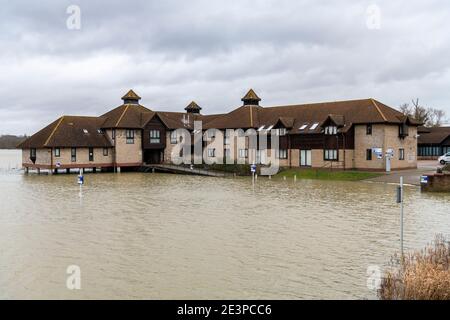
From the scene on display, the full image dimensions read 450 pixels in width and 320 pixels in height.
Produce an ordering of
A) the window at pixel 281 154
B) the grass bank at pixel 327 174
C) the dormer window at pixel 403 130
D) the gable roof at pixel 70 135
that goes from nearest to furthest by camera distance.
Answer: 1. the grass bank at pixel 327 174
2. the dormer window at pixel 403 130
3. the window at pixel 281 154
4. the gable roof at pixel 70 135

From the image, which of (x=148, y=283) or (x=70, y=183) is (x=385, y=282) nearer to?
(x=148, y=283)

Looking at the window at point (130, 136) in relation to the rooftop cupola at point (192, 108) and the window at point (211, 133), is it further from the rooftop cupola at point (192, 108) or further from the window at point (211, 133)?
the rooftop cupola at point (192, 108)

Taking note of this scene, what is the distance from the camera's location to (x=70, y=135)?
60688 millimetres

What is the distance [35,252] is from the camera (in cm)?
1816

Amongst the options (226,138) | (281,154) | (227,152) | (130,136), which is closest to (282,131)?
(281,154)

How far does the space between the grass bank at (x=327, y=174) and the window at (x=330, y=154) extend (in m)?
1.58

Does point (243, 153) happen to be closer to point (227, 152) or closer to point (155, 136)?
point (227, 152)

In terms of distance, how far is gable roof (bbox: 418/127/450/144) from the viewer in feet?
236

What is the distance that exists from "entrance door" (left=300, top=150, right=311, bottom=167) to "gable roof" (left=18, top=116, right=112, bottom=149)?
23326 mm

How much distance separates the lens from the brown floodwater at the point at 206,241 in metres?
14.2

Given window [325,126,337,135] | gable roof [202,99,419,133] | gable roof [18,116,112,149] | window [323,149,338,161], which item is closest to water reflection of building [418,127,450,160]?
gable roof [202,99,419,133]

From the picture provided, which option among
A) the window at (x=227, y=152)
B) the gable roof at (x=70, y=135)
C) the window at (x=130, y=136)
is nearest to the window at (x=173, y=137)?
the window at (x=130, y=136)

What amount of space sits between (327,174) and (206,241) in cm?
3204

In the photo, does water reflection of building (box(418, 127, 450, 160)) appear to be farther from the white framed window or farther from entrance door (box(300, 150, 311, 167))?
the white framed window
